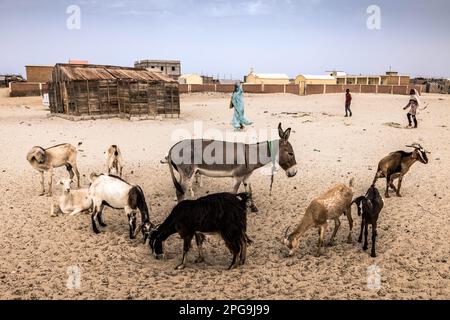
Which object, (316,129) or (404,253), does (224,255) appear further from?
(316,129)

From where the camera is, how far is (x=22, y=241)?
23.6 feet

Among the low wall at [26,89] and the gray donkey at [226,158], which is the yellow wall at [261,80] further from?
the gray donkey at [226,158]

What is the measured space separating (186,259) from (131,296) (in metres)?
1.44

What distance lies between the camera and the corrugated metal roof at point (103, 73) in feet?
80.6

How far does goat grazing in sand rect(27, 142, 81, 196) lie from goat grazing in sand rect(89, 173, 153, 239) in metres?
3.06

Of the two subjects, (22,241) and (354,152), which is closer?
(22,241)

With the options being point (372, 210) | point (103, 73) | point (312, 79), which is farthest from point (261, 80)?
point (372, 210)

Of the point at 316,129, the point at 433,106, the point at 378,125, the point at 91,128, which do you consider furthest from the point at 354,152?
the point at 433,106

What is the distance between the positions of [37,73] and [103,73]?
26071mm

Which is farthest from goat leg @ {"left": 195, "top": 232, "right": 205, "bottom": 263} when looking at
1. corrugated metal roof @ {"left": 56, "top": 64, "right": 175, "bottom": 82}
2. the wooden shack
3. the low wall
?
the low wall

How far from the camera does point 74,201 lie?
8.59 metres

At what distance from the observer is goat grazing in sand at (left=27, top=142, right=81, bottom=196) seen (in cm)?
971

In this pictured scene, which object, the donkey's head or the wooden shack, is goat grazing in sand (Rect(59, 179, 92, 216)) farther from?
the wooden shack

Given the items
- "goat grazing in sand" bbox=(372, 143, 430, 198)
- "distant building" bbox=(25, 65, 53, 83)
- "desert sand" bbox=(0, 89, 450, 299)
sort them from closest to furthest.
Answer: "desert sand" bbox=(0, 89, 450, 299) < "goat grazing in sand" bbox=(372, 143, 430, 198) < "distant building" bbox=(25, 65, 53, 83)
